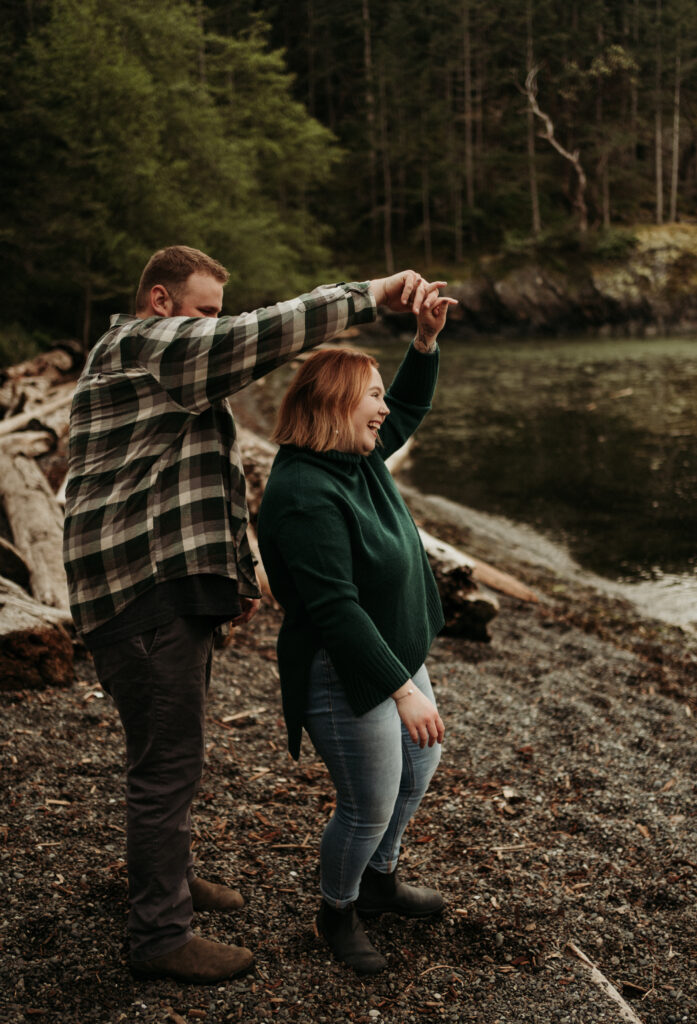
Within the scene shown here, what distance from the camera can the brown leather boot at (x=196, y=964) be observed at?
2.53 m

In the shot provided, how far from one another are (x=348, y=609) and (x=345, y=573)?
0.34ft

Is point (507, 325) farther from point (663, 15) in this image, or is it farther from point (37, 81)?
point (37, 81)

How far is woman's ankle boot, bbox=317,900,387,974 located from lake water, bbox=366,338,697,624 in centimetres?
622

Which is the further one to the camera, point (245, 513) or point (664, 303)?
point (664, 303)

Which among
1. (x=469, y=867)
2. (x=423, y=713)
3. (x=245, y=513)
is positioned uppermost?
(x=245, y=513)

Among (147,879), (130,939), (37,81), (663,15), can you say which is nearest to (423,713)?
(147,879)

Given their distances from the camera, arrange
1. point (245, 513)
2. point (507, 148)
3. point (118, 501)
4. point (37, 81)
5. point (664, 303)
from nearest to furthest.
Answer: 1. point (118, 501)
2. point (245, 513)
3. point (37, 81)
4. point (664, 303)
5. point (507, 148)

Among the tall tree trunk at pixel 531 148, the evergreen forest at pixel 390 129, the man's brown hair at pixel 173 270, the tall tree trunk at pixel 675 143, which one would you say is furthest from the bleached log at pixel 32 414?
the tall tree trunk at pixel 675 143

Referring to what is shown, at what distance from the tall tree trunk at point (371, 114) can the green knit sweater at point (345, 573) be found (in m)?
47.4

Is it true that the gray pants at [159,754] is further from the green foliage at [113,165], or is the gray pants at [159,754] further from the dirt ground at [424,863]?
the green foliage at [113,165]

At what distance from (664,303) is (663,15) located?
17.2 m

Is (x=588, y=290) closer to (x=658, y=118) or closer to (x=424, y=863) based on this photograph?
(x=658, y=118)

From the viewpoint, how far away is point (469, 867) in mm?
3420

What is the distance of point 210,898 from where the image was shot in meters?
2.98
